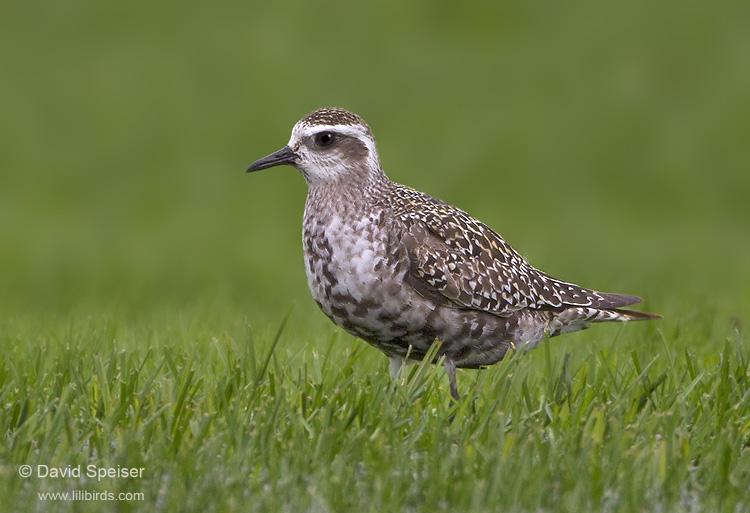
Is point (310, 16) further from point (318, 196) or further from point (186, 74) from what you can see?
point (318, 196)

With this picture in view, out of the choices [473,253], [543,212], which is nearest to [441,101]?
[543,212]

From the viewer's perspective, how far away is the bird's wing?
7035mm

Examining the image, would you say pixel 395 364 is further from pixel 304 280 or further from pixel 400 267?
pixel 304 280

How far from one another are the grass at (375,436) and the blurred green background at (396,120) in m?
7.67

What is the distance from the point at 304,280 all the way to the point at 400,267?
6.74m

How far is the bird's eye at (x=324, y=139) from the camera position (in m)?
7.32

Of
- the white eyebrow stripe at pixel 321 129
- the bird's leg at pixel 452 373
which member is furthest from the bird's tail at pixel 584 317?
the white eyebrow stripe at pixel 321 129

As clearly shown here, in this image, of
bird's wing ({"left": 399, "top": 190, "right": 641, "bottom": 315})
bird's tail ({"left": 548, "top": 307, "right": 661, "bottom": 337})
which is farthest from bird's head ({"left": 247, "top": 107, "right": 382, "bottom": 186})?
bird's tail ({"left": 548, "top": 307, "right": 661, "bottom": 337})

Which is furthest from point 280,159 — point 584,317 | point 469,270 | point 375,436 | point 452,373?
point 584,317

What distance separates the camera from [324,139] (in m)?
7.36

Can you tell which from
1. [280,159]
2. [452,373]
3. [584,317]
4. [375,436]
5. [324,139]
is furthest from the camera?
[584,317]

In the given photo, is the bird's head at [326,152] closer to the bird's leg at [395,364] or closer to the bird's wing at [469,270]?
the bird's wing at [469,270]

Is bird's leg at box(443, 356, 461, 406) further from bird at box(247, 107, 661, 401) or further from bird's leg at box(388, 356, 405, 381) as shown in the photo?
bird's leg at box(388, 356, 405, 381)

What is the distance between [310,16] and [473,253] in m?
11.5
